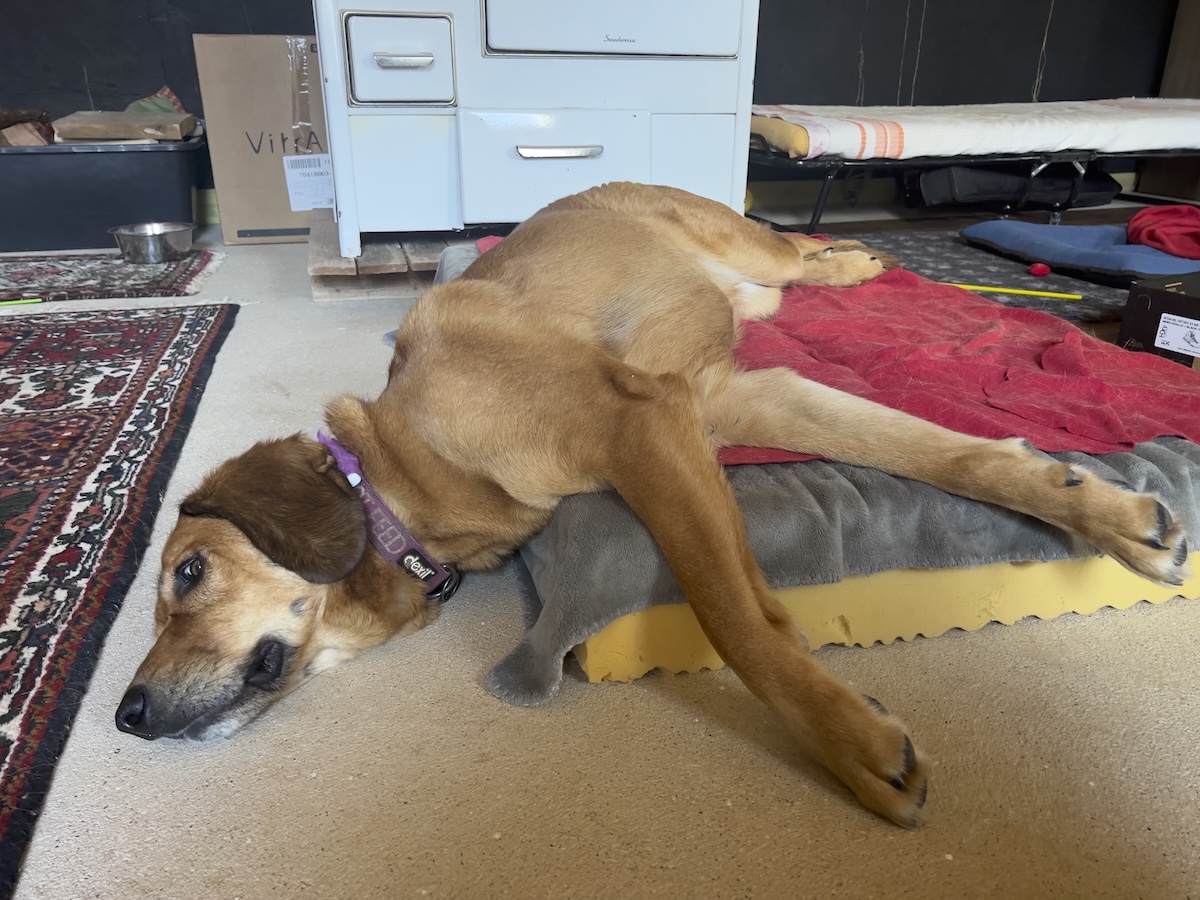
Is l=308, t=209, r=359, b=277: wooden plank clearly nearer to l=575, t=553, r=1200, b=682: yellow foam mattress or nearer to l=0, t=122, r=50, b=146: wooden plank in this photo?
l=0, t=122, r=50, b=146: wooden plank

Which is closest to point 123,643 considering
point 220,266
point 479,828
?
point 479,828

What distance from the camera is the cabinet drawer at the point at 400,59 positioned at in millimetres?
3098

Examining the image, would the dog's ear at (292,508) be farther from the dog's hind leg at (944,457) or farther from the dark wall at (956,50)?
the dark wall at (956,50)

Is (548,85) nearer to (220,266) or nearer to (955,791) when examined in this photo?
(220,266)

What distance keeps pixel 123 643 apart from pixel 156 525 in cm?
45

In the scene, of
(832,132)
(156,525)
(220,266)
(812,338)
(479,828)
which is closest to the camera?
(479,828)

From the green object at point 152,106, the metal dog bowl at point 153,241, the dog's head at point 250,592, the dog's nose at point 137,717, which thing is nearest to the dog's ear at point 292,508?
the dog's head at point 250,592

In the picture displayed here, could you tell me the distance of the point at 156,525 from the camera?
189 cm

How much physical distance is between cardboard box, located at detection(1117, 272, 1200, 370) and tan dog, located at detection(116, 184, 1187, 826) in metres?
1.14

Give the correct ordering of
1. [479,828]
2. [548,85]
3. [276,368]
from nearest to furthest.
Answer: [479,828]
[276,368]
[548,85]

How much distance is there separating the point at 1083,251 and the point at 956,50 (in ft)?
10.4

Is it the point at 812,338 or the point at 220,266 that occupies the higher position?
the point at 812,338

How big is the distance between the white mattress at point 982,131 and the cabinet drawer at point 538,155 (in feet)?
3.11

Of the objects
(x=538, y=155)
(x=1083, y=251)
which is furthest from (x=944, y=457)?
Result: (x=538, y=155)
